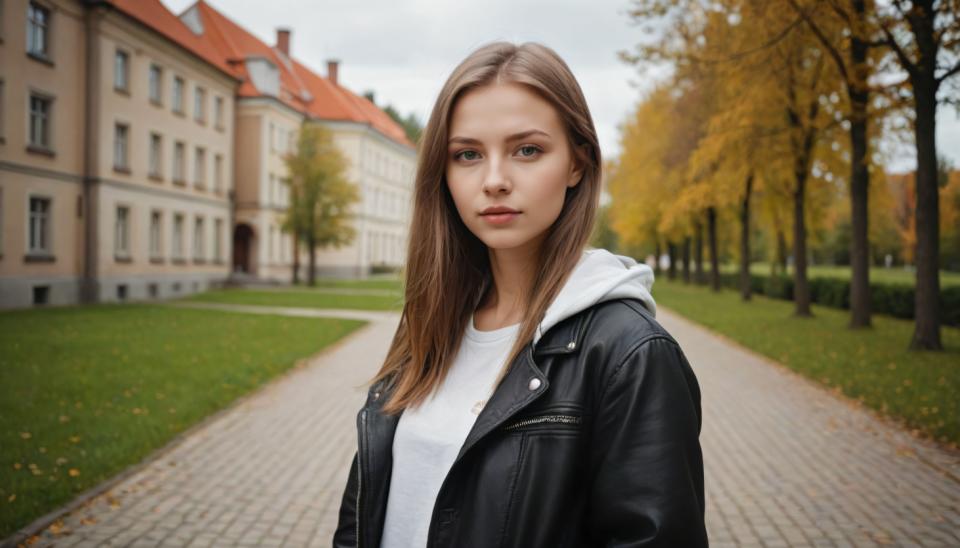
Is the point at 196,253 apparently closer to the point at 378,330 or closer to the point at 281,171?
the point at 281,171

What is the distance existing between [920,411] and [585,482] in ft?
26.3

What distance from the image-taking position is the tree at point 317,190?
37.4 meters

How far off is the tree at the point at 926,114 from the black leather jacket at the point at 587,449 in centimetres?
1275

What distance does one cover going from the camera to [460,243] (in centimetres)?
204

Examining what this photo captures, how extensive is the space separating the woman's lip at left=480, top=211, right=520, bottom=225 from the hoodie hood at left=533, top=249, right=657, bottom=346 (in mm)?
190

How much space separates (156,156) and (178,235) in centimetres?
396

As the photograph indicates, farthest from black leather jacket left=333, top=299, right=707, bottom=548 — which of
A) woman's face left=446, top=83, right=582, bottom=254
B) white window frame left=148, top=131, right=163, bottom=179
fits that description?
white window frame left=148, top=131, right=163, bottom=179

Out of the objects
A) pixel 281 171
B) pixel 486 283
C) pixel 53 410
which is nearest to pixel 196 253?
pixel 281 171

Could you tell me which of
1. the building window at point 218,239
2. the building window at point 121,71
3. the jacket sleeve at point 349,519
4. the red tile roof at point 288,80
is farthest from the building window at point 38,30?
the jacket sleeve at point 349,519

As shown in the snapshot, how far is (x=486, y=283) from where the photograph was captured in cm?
202

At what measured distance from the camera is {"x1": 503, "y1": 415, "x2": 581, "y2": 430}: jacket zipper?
1449 millimetres

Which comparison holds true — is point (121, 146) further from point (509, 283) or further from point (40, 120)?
point (509, 283)

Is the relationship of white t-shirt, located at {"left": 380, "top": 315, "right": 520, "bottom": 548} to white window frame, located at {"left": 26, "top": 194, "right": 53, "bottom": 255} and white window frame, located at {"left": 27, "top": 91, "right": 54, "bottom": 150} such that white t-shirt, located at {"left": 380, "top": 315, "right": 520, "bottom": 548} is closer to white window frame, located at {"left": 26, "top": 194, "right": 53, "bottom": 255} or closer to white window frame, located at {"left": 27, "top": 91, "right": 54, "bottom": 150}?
white window frame, located at {"left": 27, "top": 91, "right": 54, "bottom": 150}

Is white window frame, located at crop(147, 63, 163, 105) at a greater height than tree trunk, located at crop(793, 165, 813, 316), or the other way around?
white window frame, located at crop(147, 63, 163, 105)
